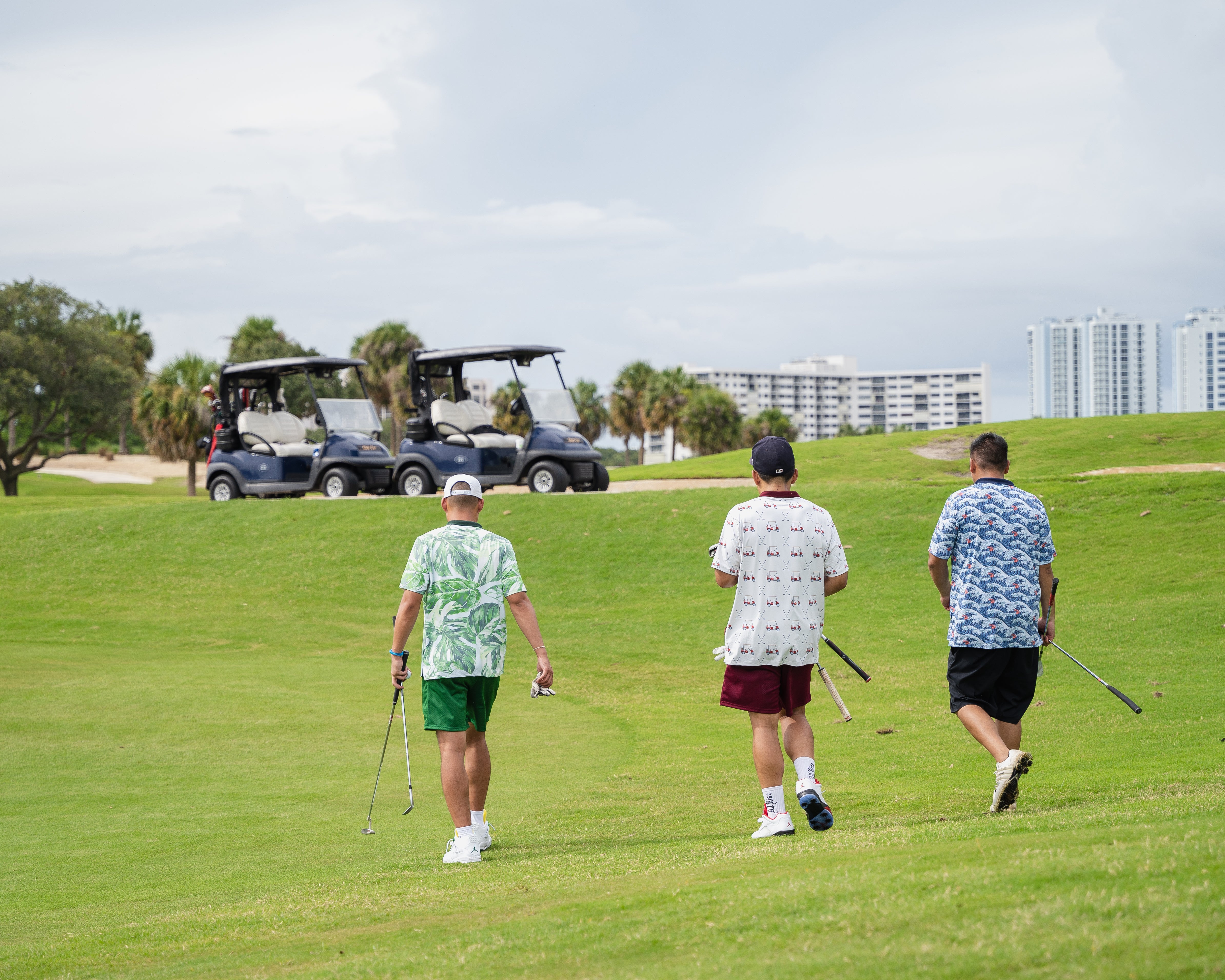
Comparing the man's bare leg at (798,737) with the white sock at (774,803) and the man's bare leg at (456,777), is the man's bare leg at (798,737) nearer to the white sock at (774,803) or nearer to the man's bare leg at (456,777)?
the white sock at (774,803)

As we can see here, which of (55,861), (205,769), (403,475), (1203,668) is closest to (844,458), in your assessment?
(403,475)

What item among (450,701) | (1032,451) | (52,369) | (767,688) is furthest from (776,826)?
(52,369)

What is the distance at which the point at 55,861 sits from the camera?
6.28 meters

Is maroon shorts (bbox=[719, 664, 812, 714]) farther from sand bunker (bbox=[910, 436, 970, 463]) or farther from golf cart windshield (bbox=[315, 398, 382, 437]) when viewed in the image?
sand bunker (bbox=[910, 436, 970, 463])

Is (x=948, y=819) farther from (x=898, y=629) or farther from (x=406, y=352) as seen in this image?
(x=406, y=352)

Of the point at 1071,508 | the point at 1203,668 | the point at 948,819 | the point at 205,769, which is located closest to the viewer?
the point at 948,819

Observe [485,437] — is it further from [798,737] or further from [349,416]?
[798,737]

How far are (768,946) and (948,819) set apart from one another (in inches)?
110

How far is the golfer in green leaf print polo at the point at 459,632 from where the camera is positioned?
6.09 metres

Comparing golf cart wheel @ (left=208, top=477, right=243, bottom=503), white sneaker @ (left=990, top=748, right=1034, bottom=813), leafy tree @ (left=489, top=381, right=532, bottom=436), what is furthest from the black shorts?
leafy tree @ (left=489, top=381, right=532, bottom=436)

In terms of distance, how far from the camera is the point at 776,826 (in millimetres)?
5855

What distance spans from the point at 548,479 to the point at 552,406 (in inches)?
59.0

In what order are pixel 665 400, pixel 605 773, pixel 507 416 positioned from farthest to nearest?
pixel 665 400
pixel 507 416
pixel 605 773

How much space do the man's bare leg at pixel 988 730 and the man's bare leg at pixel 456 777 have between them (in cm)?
263
